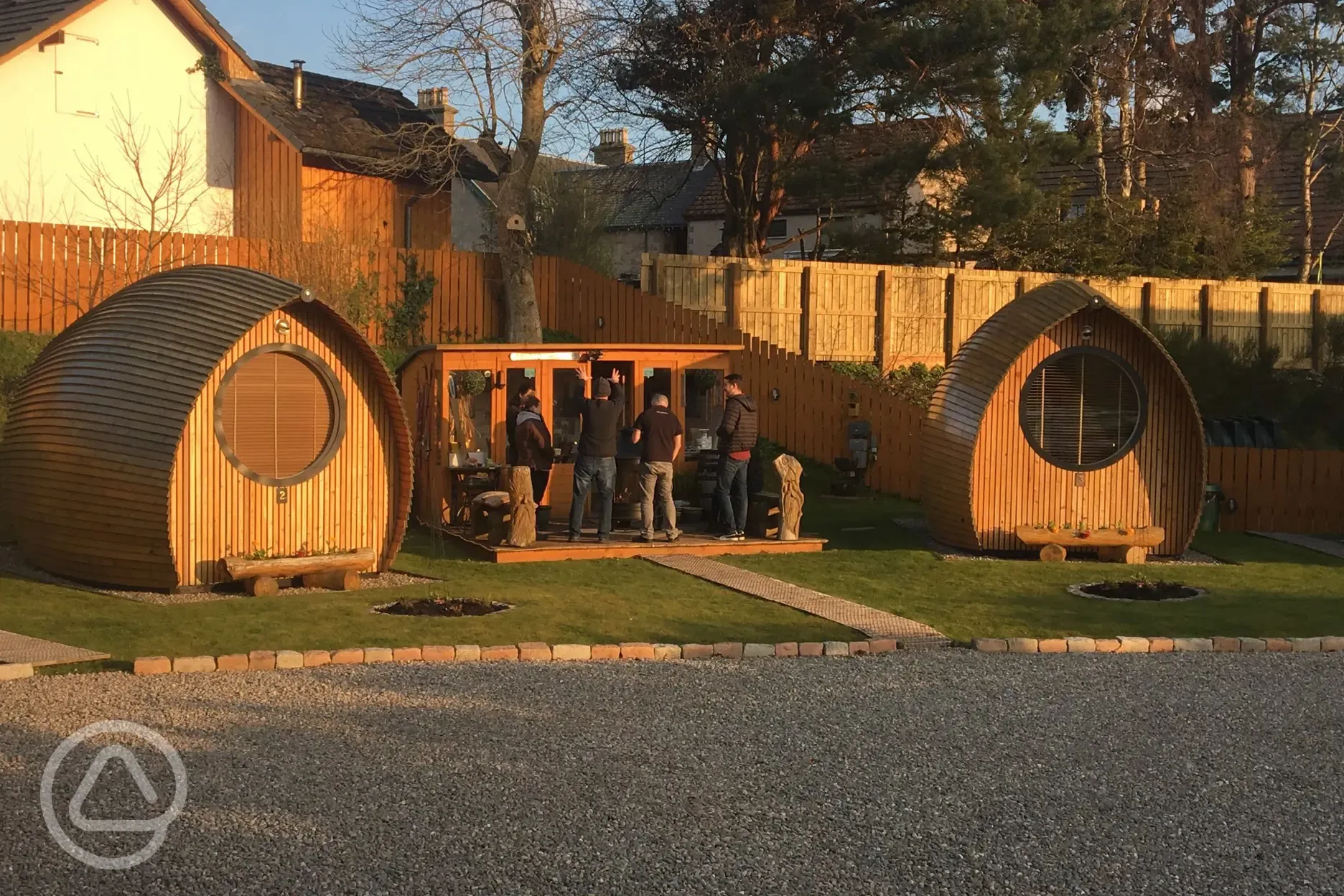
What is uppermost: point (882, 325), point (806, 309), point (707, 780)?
point (806, 309)

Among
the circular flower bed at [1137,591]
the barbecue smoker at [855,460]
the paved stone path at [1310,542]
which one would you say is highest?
the barbecue smoker at [855,460]

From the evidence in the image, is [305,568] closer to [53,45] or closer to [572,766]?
[572,766]

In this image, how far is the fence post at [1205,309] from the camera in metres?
33.3

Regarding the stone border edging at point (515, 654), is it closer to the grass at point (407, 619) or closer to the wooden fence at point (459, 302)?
the grass at point (407, 619)

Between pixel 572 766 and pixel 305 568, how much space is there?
21.9 ft

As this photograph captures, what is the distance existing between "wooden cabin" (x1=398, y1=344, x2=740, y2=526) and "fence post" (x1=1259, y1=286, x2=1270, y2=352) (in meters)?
19.0

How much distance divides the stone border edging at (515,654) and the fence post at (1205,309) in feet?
78.5

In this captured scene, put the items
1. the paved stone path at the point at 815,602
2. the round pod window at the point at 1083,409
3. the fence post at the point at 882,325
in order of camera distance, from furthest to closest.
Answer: the fence post at the point at 882,325
the round pod window at the point at 1083,409
the paved stone path at the point at 815,602

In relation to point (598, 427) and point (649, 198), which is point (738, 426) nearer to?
point (598, 427)

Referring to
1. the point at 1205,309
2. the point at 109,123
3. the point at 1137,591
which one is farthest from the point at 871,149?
the point at 1137,591

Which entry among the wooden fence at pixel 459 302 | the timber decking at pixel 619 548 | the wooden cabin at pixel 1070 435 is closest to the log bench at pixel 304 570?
the timber decking at pixel 619 548

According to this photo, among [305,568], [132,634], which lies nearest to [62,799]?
[132,634]

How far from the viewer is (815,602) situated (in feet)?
45.2

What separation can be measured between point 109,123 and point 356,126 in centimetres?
597
